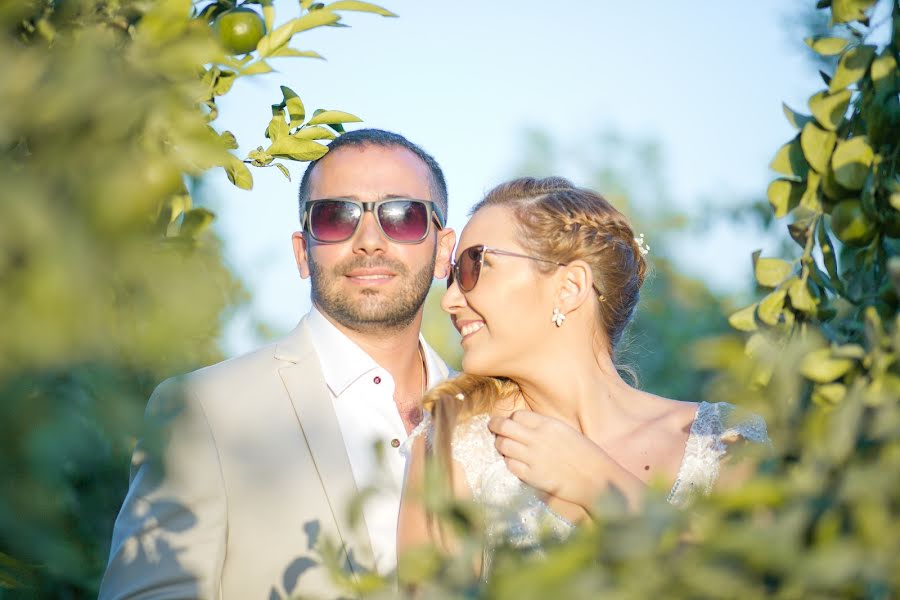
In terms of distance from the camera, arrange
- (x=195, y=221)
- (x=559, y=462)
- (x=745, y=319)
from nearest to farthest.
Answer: (x=195, y=221)
(x=745, y=319)
(x=559, y=462)

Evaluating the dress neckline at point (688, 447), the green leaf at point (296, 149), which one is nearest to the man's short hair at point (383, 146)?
the dress neckline at point (688, 447)

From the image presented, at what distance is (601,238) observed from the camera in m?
3.46

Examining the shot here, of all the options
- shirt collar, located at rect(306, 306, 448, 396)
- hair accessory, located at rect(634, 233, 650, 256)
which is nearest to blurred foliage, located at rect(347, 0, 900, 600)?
hair accessory, located at rect(634, 233, 650, 256)

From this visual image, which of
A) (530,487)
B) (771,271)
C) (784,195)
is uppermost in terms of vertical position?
(784,195)

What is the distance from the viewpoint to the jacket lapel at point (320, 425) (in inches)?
122

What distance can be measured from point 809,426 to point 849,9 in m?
1.13

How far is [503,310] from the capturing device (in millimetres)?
3277

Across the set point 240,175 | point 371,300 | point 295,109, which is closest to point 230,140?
point 240,175

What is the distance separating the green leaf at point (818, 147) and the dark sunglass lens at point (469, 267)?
55.9 inches

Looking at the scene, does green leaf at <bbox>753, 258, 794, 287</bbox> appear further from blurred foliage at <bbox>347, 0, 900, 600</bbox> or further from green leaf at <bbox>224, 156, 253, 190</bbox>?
green leaf at <bbox>224, 156, 253, 190</bbox>

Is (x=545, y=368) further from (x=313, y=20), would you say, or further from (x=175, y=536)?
(x=313, y=20)

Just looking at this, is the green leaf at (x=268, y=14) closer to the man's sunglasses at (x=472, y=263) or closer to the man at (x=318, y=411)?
the man at (x=318, y=411)

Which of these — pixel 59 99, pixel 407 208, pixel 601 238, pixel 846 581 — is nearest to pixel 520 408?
pixel 601 238

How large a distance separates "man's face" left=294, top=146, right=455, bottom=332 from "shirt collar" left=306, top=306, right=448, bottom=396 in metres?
0.08
